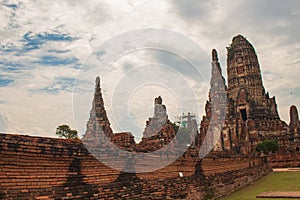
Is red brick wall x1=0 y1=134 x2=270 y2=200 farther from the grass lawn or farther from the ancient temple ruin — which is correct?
the ancient temple ruin

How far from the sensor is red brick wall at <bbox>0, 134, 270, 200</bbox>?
6102mm

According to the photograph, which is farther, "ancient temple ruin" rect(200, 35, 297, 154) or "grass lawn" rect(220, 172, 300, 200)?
"ancient temple ruin" rect(200, 35, 297, 154)

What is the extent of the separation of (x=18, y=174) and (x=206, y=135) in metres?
34.7

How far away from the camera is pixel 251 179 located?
2153 cm

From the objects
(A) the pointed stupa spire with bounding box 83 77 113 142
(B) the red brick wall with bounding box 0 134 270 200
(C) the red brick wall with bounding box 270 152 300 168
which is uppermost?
(A) the pointed stupa spire with bounding box 83 77 113 142

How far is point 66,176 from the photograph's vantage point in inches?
289

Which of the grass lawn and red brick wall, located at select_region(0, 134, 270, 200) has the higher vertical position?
red brick wall, located at select_region(0, 134, 270, 200)

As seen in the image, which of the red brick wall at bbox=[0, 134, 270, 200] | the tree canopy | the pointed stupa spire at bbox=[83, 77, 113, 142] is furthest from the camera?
the tree canopy

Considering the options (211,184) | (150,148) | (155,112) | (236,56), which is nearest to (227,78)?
(236,56)

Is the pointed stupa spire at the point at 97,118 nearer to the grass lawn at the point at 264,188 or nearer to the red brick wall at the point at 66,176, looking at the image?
the grass lawn at the point at 264,188

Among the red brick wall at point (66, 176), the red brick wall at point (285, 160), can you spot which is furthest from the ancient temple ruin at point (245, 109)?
the red brick wall at point (66, 176)

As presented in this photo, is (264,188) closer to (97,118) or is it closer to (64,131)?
(97,118)

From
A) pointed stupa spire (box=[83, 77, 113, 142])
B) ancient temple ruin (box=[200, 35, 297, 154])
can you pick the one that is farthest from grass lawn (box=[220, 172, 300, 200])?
ancient temple ruin (box=[200, 35, 297, 154])

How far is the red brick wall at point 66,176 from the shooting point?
6102 mm
